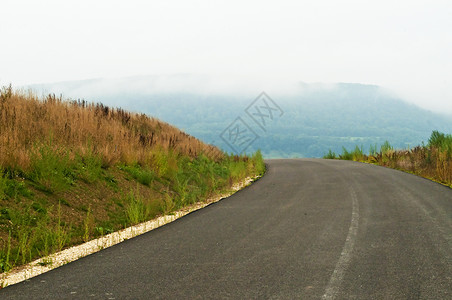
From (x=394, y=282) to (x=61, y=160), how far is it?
28.5 feet

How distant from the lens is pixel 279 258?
5906 millimetres

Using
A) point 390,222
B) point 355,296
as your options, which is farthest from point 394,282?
point 390,222

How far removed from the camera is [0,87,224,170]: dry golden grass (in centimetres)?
993

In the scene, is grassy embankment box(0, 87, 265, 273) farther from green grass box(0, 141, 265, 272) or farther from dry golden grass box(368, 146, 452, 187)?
dry golden grass box(368, 146, 452, 187)

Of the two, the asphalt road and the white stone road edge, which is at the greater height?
the asphalt road

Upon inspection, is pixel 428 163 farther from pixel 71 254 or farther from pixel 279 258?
pixel 71 254

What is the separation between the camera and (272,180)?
17.0m

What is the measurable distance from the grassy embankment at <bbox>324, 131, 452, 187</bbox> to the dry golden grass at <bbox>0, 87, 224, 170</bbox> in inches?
466

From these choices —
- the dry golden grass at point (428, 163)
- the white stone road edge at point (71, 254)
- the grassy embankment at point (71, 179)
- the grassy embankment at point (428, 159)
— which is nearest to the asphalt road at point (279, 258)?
the white stone road edge at point (71, 254)

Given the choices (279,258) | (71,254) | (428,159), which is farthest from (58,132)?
(428,159)

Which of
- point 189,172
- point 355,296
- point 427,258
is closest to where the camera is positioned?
point 355,296

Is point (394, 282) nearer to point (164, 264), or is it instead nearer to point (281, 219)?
point (164, 264)

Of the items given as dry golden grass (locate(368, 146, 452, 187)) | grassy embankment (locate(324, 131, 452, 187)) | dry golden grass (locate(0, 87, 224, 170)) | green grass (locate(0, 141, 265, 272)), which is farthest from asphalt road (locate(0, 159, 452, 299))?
grassy embankment (locate(324, 131, 452, 187))

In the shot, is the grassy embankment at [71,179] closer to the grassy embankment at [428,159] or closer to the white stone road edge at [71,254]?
the white stone road edge at [71,254]
